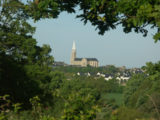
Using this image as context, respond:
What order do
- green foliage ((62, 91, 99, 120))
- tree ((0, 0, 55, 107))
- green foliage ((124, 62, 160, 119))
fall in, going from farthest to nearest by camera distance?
1. tree ((0, 0, 55, 107))
2. green foliage ((124, 62, 160, 119))
3. green foliage ((62, 91, 99, 120))

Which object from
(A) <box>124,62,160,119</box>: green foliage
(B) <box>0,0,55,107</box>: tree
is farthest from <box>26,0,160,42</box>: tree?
(B) <box>0,0,55,107</box>: tree

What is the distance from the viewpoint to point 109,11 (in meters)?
5.29

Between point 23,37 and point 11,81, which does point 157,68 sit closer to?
point 11,81

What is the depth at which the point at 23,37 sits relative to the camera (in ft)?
75.4

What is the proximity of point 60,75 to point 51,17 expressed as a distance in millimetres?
73685

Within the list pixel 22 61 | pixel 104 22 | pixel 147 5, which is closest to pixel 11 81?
pixel 22 61

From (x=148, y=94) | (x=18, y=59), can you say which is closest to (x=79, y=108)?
(x=148, y=94)

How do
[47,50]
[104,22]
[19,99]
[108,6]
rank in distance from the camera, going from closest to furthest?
[108,6] → [104,22] → [19,99] → [47,50]

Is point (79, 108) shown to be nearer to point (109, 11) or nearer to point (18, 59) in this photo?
point (109, 11)

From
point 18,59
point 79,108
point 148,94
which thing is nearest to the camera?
point 79,108

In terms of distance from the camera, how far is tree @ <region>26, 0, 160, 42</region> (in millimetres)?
4355

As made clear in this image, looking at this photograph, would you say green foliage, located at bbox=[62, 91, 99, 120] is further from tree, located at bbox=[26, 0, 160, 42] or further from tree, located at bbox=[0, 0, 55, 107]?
tree, located at bbox=[0, 0, 55, 107]

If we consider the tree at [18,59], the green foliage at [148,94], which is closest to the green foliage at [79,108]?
the green foliage at [148,94]

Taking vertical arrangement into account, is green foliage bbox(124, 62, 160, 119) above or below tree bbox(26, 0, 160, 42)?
below
